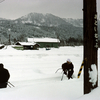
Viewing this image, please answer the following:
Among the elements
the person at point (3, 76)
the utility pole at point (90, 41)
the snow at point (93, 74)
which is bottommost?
the person at point (3, 76)

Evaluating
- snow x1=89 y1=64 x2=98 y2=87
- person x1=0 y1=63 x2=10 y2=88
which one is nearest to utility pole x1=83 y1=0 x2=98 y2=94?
snow x1=89 y1=64 x2=98 y2=87

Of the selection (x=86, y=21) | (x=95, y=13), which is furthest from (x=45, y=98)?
(x=95, y=13)

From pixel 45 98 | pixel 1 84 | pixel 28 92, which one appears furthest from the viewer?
pixel 1 84

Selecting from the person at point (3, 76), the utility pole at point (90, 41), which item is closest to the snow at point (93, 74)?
the utility pole at point (90, 41)

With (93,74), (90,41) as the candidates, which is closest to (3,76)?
(93,74)

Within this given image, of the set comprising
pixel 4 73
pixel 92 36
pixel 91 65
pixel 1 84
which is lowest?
pixel 1 84

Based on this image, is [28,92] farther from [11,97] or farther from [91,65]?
[91,65]

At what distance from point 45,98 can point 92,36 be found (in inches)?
76.5

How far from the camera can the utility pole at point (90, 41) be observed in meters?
3.18

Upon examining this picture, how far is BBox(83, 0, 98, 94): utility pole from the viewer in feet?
10.4

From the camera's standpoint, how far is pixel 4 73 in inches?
229

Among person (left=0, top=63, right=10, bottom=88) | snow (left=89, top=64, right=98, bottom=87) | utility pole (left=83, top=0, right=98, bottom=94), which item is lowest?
person (left=0, top=63, right=10, bottom=88)

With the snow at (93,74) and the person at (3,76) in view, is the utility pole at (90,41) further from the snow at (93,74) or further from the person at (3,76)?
the person at (3,76)

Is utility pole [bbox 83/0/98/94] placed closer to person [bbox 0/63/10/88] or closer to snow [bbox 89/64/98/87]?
snow [bbox 89/64/98/87]
